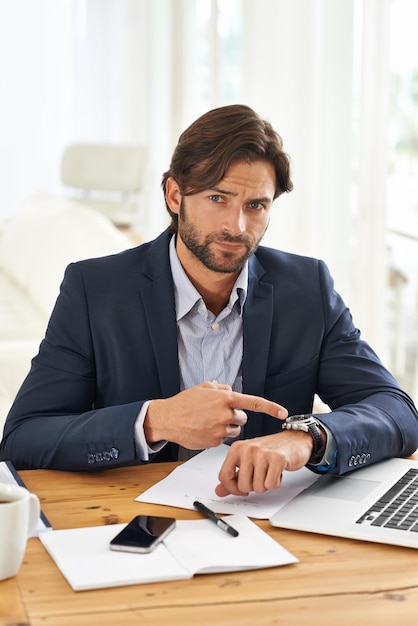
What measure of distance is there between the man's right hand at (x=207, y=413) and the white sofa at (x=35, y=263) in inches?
50.7

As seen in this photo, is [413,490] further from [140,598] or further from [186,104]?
[186,104]

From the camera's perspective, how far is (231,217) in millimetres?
1699

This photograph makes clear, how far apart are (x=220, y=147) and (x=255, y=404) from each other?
1.77ft

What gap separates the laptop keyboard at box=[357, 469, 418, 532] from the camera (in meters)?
1.22

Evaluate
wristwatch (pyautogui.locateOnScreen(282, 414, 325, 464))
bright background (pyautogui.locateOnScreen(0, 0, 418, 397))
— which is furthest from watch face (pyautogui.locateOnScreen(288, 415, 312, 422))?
bright background (pyautogui.locateOnScreen(0, 0, 418, 397))

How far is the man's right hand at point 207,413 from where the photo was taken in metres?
1.39

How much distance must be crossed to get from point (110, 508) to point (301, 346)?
0.65 m

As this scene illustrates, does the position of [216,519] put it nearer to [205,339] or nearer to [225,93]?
[205,339]

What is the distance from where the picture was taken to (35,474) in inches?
56.6

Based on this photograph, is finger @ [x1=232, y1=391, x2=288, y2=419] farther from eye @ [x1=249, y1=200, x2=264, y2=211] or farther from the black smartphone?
eye @ [x1=249, y1=200, x2=264, y2=211]

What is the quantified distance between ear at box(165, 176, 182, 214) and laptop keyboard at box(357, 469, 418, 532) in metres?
0.74

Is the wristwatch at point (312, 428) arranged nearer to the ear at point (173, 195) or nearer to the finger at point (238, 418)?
the finger at point (238, 418)

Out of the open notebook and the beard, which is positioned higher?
the beard

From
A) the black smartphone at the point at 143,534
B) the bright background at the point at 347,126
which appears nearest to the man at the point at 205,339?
the black smartphone at the point at 143,534
